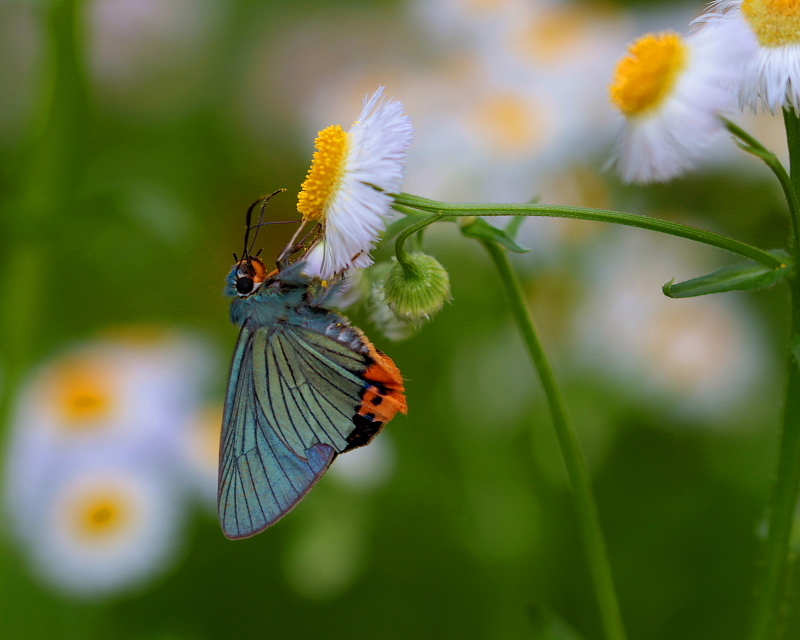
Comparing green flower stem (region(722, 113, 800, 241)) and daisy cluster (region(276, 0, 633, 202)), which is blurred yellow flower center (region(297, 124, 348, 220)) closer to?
green flower stem (region(722, 113, 800, 241))

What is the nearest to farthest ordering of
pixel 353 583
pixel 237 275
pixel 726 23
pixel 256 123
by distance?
pixel 726 23
pixel 237 275
pixel 353 583
pixel 256 123

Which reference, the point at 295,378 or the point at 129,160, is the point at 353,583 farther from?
the point at 129,160

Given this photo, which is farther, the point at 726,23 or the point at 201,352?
the point at 201,352

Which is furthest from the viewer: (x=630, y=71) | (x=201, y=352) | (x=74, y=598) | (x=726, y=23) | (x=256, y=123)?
(x=256, y=123)

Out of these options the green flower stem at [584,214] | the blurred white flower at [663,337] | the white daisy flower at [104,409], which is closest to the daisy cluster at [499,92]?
the blurred white flower at [663,337]

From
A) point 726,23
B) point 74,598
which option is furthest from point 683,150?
point 74,598

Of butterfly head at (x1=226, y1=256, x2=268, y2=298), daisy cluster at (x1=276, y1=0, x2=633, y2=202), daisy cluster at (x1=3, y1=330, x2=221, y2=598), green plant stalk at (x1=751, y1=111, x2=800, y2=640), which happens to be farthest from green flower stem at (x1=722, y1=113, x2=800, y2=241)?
daisy cluster at (x1=3, y1=330, x2=221, y2=598)

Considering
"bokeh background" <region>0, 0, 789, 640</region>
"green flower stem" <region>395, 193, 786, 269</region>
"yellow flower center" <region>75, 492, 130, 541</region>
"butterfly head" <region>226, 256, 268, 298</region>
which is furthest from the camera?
"yellow flower center" <region>75, 492, 130, 541</region>

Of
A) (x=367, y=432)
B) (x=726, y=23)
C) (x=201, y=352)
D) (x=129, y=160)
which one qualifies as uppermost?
(x=129, y=160)
